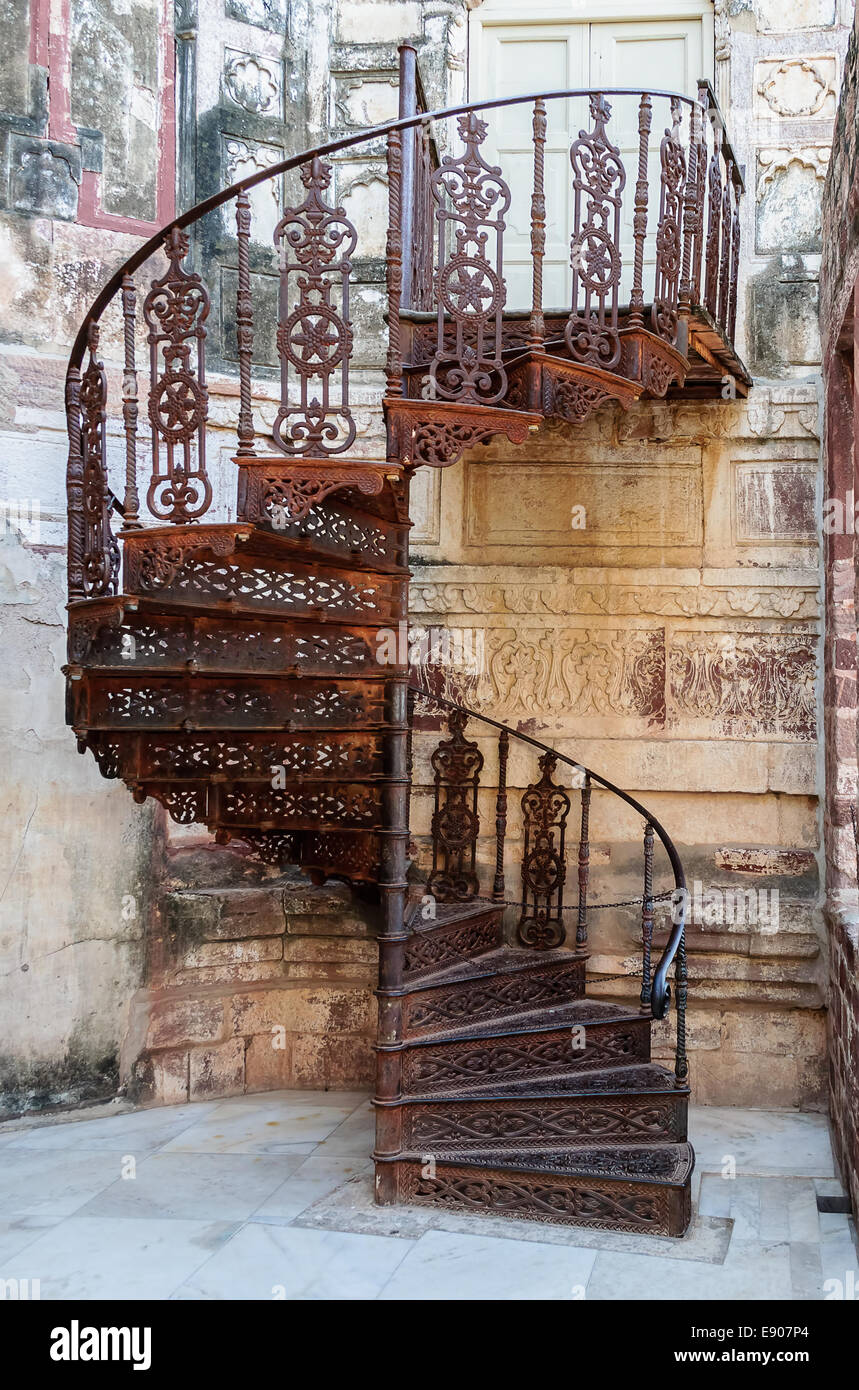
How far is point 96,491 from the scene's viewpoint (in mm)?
4414

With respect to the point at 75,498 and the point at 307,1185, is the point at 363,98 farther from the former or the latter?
the point at 307,1185

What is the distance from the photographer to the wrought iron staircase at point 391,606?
4156 mm

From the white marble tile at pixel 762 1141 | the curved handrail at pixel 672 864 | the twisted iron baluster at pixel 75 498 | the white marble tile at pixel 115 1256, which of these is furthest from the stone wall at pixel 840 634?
→ the twisted iron baluster at pixel 75 498

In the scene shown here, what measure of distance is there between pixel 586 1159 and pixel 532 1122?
0.23m

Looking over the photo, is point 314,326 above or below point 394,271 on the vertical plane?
below

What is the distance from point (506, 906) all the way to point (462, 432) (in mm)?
2200

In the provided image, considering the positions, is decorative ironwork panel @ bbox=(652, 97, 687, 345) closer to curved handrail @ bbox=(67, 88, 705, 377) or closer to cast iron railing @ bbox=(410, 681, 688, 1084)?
curved handrail @ bbox=(67, 88, 705, 377)

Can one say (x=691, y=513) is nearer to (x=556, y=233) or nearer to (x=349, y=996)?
(x=556, y=233)

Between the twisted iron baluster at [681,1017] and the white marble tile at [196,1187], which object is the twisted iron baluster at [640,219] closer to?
the twisted iron baluster at [681,1017]

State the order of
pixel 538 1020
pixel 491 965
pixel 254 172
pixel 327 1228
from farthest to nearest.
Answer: pixel 254 172
pixel 491 965
pixel 538 1020
pixel 327 1228

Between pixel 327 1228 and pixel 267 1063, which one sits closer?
pixel 327 1228

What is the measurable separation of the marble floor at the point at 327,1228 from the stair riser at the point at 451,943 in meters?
0.79

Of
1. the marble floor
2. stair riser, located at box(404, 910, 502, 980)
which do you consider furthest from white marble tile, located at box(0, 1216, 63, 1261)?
stair riser, located at box(404, 910, 502, 980)

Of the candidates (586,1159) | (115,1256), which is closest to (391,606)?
(586,1159)
